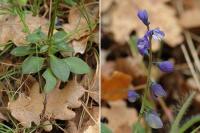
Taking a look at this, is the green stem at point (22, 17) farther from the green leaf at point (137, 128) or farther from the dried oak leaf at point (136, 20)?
the dried oak leaf at point (136, 20)

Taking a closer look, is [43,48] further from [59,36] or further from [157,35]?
[157,35]

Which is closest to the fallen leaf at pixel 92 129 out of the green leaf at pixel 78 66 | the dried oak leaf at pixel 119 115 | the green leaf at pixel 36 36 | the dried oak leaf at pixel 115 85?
the green leaf at pixel 78 66

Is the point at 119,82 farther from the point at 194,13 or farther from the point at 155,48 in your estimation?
the point at 194,13

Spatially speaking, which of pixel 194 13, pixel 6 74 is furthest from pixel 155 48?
pixel 6 74

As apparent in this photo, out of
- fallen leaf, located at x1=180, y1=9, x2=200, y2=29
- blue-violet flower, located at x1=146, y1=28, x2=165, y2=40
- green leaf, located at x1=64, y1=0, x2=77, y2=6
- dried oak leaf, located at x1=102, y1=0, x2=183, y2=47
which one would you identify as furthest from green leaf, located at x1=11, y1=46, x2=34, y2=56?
fallen leaf, located at x1=180, y1=9, x2=200, y2=29

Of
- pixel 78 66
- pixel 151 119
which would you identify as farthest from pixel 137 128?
pixel 78 66
